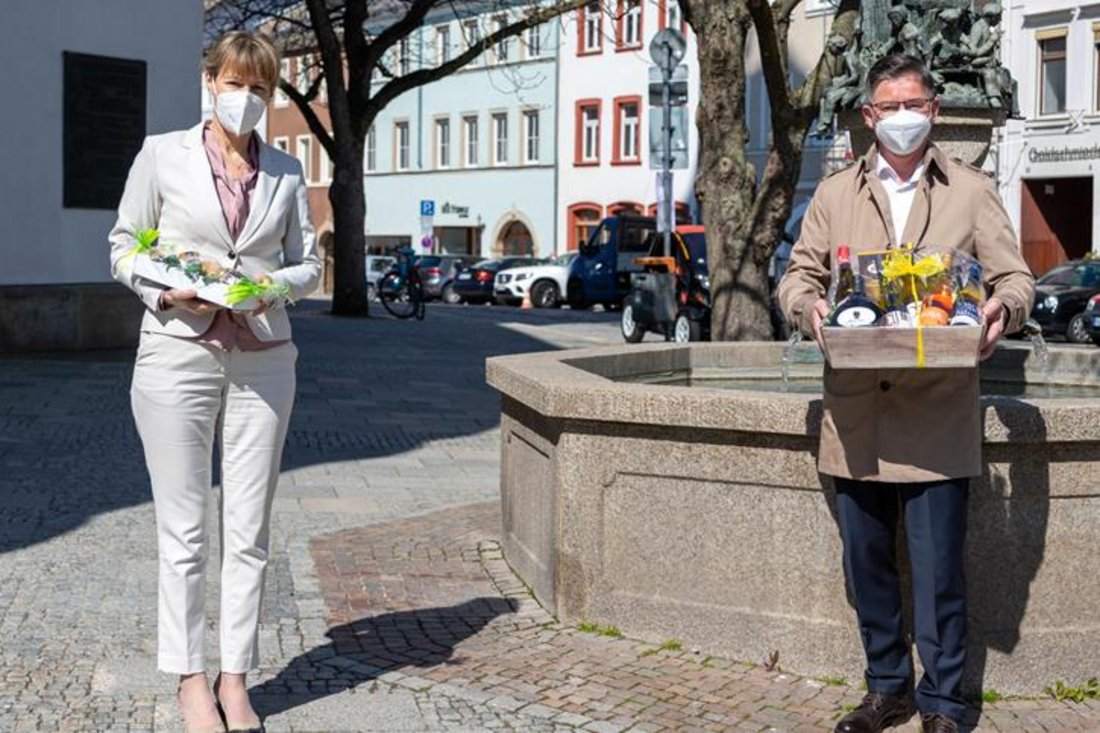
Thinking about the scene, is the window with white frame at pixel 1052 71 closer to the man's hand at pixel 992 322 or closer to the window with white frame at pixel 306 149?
the window with white frame at pixel 306 149

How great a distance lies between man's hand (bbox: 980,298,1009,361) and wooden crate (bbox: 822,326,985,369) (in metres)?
0.14

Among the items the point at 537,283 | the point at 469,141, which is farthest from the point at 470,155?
the point at 537,283

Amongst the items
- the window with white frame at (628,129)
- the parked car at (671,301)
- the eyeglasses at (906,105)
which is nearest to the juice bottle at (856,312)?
the eyeglasses at (906,105)

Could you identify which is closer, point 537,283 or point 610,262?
point 610,262

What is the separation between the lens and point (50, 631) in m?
6.50

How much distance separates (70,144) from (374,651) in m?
12.5

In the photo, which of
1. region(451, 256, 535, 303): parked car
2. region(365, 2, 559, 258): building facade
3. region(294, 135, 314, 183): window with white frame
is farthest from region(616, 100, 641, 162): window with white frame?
region(294, 135, 314, 183): window with white frame

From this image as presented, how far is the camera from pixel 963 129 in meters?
8.53

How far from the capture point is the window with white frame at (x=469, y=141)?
6356 centimetres

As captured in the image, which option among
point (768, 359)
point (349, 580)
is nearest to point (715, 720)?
point (349, 580)

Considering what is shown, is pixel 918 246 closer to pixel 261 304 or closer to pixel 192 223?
pixel 261 304

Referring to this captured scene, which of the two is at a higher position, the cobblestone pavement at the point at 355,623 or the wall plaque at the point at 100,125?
the wall plaque at the point at 100,125

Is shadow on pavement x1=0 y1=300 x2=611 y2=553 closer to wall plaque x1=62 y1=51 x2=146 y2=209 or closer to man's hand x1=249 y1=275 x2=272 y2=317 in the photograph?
wall plaque x1=62 y1=51 x2=146 y2=209

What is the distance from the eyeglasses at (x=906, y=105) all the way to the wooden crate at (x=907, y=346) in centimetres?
71
